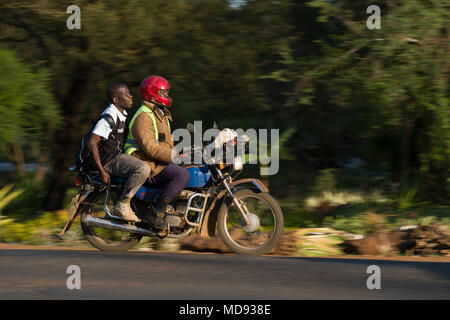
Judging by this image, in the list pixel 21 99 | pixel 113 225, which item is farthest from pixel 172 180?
pixel 21 99

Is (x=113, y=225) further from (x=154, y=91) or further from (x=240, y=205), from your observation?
(x=154, y=91)

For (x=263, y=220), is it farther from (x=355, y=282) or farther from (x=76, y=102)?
(x=76, y=102)

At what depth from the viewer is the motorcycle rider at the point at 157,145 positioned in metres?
8.12

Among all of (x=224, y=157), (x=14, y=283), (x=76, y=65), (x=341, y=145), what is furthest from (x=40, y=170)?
(x=14, y=283)

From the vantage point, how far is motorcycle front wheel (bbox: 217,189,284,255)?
798cm

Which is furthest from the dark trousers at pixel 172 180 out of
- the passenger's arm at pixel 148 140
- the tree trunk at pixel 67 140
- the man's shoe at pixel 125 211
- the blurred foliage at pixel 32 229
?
the tree trunk at pixel 67 140

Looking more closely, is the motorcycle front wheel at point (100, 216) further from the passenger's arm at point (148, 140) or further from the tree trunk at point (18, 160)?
the tree trunk at point (18, 160)

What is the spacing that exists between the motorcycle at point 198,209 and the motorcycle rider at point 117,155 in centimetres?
18

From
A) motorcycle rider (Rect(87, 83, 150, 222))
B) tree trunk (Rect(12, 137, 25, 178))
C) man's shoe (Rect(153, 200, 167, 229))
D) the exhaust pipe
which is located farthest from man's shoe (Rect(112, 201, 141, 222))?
tree trunk (Rect(12, 137, 25, 178))

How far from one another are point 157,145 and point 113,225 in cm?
106

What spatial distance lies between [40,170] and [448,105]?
8.59 metres

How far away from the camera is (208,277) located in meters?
6.77

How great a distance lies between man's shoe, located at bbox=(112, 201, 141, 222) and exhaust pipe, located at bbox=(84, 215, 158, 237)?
0.11 meters

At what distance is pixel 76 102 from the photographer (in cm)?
1276
